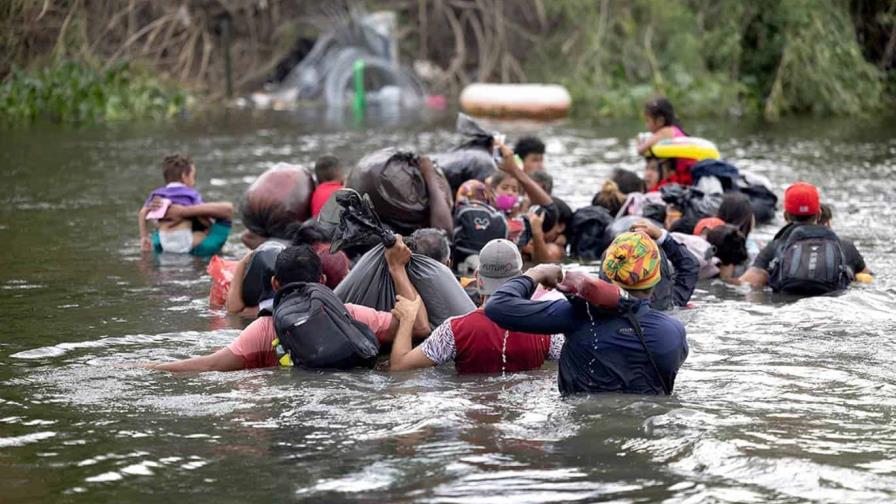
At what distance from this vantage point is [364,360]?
7691 mm

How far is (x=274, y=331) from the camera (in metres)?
7.81

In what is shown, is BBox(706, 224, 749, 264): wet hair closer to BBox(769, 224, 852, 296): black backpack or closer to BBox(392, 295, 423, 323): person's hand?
BBox(769, 224, 852, 296): black backpack

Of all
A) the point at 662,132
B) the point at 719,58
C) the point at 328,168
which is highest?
the point at 719,58

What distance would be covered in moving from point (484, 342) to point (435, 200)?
2419mm

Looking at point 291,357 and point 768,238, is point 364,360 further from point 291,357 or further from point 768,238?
point 768,238

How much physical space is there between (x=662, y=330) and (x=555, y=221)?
16.9ft

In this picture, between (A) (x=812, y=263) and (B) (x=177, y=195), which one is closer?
(A) (x=812, y=263)

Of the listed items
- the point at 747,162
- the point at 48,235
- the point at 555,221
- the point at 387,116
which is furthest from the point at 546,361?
the point at 387,116

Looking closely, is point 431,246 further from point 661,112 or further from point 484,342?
point 661,112

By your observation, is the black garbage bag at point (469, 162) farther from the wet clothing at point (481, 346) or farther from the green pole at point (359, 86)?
the green pole at point (359, 86)

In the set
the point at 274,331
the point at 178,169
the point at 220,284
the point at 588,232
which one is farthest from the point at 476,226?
the point at 178,169

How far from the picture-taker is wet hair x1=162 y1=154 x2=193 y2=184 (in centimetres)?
1197

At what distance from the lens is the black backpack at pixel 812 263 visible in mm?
10047

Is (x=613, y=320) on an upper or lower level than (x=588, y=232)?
upper
